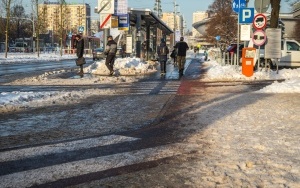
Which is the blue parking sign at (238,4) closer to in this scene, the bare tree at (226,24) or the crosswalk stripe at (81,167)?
the crosswalk stripe at (81,167)

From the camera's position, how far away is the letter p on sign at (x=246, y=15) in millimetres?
17734

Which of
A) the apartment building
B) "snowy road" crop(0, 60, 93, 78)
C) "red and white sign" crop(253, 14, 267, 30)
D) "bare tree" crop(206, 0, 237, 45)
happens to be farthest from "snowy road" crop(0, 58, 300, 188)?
"bare tree" crop(206, 0, 237, 45)

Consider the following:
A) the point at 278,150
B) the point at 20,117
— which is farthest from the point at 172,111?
the point at 278,150

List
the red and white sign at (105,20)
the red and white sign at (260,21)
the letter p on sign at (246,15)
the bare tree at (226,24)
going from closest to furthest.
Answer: the red and white sign at (260,21) < the letter p on sign at (246,15) < the red and white sign at (105,20) < the bare tree at (226,24)

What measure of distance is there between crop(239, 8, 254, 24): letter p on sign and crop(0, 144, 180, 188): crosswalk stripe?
13448mm

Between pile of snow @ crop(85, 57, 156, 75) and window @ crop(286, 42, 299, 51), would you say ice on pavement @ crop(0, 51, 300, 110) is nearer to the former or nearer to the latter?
pile of snow @ crop(85, 57, 156, 75)

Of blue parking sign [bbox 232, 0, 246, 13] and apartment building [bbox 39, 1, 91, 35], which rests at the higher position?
apartment building [bbox 39, 1, 91, 35]

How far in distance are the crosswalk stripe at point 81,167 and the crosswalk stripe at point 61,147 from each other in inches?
26.0

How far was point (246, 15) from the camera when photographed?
58.5 ft

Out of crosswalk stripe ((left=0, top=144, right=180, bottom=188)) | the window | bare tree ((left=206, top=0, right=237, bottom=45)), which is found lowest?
crosswalk stripe ((left=0, top=144, right=180, bottom=188))

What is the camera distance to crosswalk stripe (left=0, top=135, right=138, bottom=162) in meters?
5.28

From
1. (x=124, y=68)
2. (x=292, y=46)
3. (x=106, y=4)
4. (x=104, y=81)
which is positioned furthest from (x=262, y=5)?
(x=292, y=46)

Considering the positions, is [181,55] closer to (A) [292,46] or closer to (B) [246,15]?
(B) [246,15]

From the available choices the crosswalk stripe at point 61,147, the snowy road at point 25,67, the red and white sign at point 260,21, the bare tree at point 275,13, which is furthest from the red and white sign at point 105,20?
the crosswalk stripe at point 61,147
